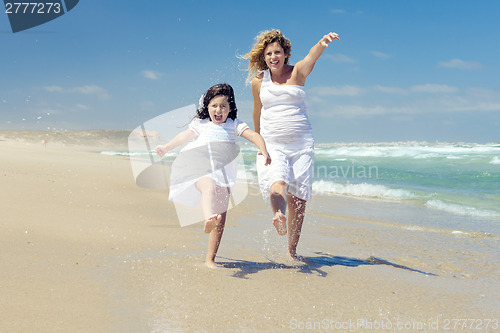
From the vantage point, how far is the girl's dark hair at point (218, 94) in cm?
384

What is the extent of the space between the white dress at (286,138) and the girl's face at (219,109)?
0.45 metres

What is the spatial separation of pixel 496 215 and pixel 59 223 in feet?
25.9

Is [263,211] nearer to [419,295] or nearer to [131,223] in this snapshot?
[131,223]

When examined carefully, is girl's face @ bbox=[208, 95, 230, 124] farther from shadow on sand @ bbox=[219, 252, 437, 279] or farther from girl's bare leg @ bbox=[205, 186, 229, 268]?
shadow on sand @ bbox=[219, 252, 437, 279]

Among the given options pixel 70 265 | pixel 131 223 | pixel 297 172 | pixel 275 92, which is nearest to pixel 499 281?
pixel 297 172

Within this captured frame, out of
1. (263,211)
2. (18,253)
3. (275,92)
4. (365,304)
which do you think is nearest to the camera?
(365,304)

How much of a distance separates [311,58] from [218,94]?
2.88 feet

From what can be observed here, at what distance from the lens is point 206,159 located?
3.77 meters

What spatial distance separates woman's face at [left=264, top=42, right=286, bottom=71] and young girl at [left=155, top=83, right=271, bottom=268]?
0.48 meters

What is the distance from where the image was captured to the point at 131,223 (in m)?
5.78

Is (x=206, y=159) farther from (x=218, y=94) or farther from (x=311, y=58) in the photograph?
(x=311, y=58)

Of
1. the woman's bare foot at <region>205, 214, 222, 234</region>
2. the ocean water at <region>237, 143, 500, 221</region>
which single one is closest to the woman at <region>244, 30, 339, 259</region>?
the woman's bare foot at <region>205, 214, 222, 234</region>

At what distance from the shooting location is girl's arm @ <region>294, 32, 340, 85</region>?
3.84m

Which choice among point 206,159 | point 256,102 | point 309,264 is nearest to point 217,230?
point 206,159
